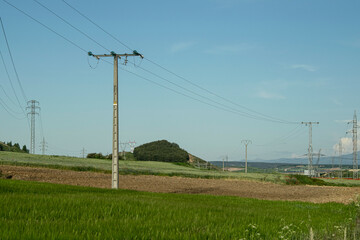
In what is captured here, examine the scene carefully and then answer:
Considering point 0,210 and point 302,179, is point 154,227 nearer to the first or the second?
point 0,210

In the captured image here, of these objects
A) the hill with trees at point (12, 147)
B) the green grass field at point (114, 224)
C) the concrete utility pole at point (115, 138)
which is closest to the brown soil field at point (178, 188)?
the concrete utility pole at point (115, 138)

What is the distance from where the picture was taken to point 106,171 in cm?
4994

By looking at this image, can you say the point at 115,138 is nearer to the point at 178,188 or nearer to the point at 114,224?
the point at 178,188

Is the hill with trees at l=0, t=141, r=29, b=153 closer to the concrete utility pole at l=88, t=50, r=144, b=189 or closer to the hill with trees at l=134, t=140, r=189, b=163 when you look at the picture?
the hill with trees at l=134, t=140, r=189, b=163

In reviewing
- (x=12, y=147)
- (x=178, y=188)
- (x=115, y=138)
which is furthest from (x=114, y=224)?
(x=12, y=147)

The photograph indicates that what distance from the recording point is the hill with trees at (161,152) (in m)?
136

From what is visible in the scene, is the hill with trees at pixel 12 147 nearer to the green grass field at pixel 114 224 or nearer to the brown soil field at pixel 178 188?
the brown soil field at pixel 178 188

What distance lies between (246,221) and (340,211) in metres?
9.36

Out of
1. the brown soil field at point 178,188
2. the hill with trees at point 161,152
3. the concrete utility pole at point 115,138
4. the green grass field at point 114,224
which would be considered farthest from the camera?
the hill with trees at point 161,152

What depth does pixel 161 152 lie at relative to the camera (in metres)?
139

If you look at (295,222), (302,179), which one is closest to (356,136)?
(302,179)

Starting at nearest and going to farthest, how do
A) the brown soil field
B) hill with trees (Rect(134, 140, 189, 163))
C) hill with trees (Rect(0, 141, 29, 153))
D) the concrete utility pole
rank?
the concrete utility pole, the brown soil field, hill with trees (Rect(0, 141, 29, 153)), hill with trees (Rect(134, 140, 189, 163))

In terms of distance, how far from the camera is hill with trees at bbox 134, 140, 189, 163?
13625cm

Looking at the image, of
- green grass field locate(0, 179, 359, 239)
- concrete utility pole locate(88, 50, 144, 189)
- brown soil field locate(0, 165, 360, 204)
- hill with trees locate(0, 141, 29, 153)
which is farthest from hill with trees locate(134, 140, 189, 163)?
green grass field locate(0, 179, 359, 239)
